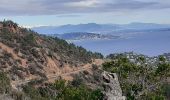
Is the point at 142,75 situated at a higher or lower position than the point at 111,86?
lower

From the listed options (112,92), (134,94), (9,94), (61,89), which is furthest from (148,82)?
(112,92)

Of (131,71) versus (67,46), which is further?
(67,46)

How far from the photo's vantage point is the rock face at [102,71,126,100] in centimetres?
1959

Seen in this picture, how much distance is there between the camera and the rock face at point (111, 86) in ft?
64.3

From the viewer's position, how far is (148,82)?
151 feet

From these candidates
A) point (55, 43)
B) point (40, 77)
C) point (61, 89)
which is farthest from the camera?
point (55, 43)

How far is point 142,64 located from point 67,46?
47.9 meters

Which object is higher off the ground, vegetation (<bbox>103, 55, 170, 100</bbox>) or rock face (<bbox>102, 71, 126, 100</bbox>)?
rock face (<bbox>102, 71, 126, 100</bbox>)

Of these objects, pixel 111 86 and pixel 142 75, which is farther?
pixel 142 75

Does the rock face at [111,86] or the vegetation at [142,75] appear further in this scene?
the vegetation at [142,75]

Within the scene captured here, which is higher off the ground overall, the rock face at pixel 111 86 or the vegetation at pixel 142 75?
the rock face at pixel 111 86

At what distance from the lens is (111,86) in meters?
19.7

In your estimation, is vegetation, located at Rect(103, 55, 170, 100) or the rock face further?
vegetation, located at Rect(103, 55, 170, 100)

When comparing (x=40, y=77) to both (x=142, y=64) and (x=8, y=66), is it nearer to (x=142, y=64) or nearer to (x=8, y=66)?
(x=8, y=66)
